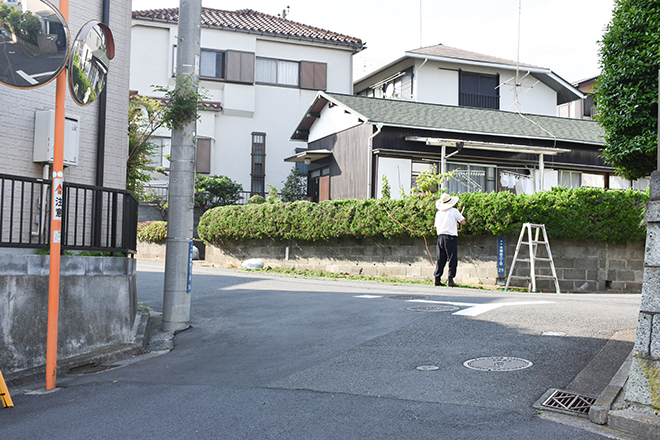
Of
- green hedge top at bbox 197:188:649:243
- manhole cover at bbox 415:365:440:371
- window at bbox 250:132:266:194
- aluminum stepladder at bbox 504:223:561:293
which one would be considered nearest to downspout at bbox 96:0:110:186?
manhole cover at bbox 415:365:440:371

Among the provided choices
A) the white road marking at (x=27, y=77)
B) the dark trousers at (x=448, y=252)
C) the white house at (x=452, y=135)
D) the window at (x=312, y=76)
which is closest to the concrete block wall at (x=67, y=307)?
the white road marking at (x=27, y=77)

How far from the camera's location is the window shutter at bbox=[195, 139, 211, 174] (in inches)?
1019

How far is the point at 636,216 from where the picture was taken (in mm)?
14000

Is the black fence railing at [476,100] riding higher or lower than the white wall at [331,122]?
higher

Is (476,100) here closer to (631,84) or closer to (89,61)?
(631,84)

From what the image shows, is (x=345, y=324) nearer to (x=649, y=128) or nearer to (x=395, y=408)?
(x=395, y=408)

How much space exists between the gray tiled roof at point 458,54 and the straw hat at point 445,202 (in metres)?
13.1

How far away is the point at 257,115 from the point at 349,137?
789 centimetres

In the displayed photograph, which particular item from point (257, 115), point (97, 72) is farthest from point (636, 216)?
point (257, 115)

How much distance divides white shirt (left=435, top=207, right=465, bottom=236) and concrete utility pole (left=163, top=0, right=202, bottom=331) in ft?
20.6

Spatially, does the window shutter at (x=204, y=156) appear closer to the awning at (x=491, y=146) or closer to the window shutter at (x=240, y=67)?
the window shutter at (x=240, y=67)

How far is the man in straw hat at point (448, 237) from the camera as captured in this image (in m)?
12.5

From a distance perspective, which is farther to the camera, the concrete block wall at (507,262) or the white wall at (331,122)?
the white wall at (331,122)

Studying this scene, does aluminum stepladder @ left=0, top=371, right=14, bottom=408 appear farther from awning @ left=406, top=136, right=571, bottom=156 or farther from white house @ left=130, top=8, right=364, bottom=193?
white house @ left=130, top=8, right=364, bottom=193
